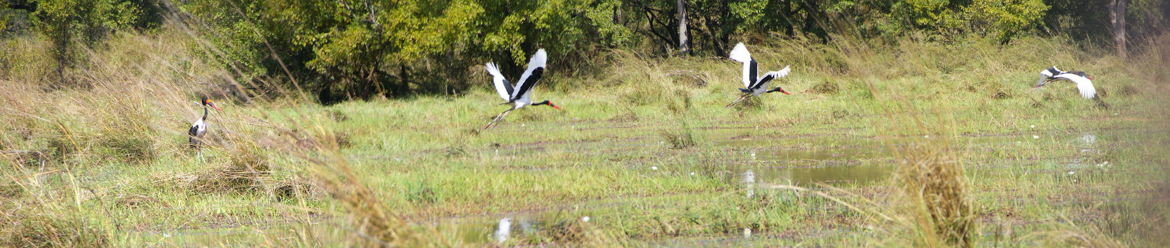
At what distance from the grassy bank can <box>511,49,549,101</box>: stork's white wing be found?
0.48 metres

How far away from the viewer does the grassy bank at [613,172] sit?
3.83 meters

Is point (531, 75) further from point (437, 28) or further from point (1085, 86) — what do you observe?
point (437, 28)

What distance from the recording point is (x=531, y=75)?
10.6 metres

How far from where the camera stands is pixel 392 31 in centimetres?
1900

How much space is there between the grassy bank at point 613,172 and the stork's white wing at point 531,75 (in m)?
0.48

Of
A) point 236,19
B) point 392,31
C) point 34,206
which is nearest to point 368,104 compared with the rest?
point 392,31

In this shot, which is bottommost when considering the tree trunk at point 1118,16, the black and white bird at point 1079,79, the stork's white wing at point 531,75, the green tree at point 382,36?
the tree trunk at point 1118,16

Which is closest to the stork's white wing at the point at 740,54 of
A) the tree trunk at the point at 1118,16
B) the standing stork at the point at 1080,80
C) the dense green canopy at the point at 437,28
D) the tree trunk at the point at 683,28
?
the dense green canopy at the point at 437,28

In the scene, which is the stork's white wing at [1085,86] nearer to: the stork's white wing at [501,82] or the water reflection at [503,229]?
the stork's white wing at [501,82]

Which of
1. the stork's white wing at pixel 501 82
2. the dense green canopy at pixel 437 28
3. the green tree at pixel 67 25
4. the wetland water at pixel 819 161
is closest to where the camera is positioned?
the wetland water at pixel 819 161

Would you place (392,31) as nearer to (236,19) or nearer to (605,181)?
(236,19)

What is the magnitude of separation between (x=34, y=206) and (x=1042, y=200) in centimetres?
534

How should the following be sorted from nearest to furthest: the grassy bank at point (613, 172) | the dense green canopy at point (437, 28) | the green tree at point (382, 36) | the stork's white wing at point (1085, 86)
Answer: the grassy bank at point (613, 172)
the stork's white wing at point (1085, 86)
the green tree at point (382, 36)
the dense green canopy at point (437, 28)

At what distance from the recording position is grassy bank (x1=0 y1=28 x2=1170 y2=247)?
383 cm
